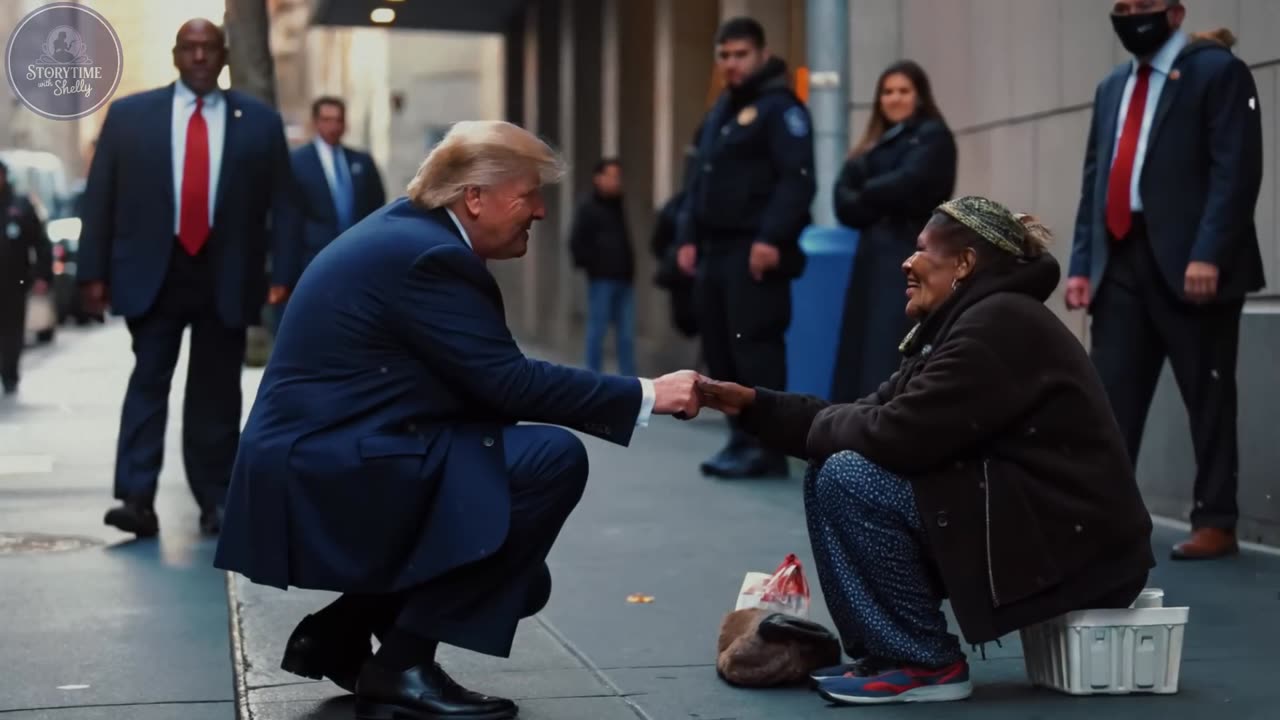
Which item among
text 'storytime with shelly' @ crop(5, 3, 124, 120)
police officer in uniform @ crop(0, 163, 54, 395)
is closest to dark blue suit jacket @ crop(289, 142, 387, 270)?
police officer in uniform @ crop(0, 163, 54, 395)

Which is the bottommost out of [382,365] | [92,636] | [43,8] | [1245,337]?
[92,636]

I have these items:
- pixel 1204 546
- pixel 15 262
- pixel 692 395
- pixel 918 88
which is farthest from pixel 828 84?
pixel 15 262

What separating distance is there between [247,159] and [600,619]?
273cm

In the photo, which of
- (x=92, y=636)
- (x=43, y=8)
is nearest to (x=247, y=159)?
(x=43, y=8)

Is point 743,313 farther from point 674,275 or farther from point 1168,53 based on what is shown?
point 674,275

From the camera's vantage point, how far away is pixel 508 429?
4465mm

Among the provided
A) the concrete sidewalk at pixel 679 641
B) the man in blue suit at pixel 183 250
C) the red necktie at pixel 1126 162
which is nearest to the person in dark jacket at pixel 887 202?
the concrete sidewalk at pixel 679 641

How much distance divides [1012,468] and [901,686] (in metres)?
0.55

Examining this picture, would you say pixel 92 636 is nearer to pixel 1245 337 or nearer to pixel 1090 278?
pixel 1090 278

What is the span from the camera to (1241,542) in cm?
728

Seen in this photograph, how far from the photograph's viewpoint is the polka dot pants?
4445mm

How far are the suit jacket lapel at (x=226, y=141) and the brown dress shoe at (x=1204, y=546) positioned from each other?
3614mm

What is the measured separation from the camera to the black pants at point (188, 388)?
7402mm

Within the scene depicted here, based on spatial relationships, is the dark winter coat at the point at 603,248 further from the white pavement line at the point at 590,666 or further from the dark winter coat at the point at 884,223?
the white pavement line at the point at 590,666
